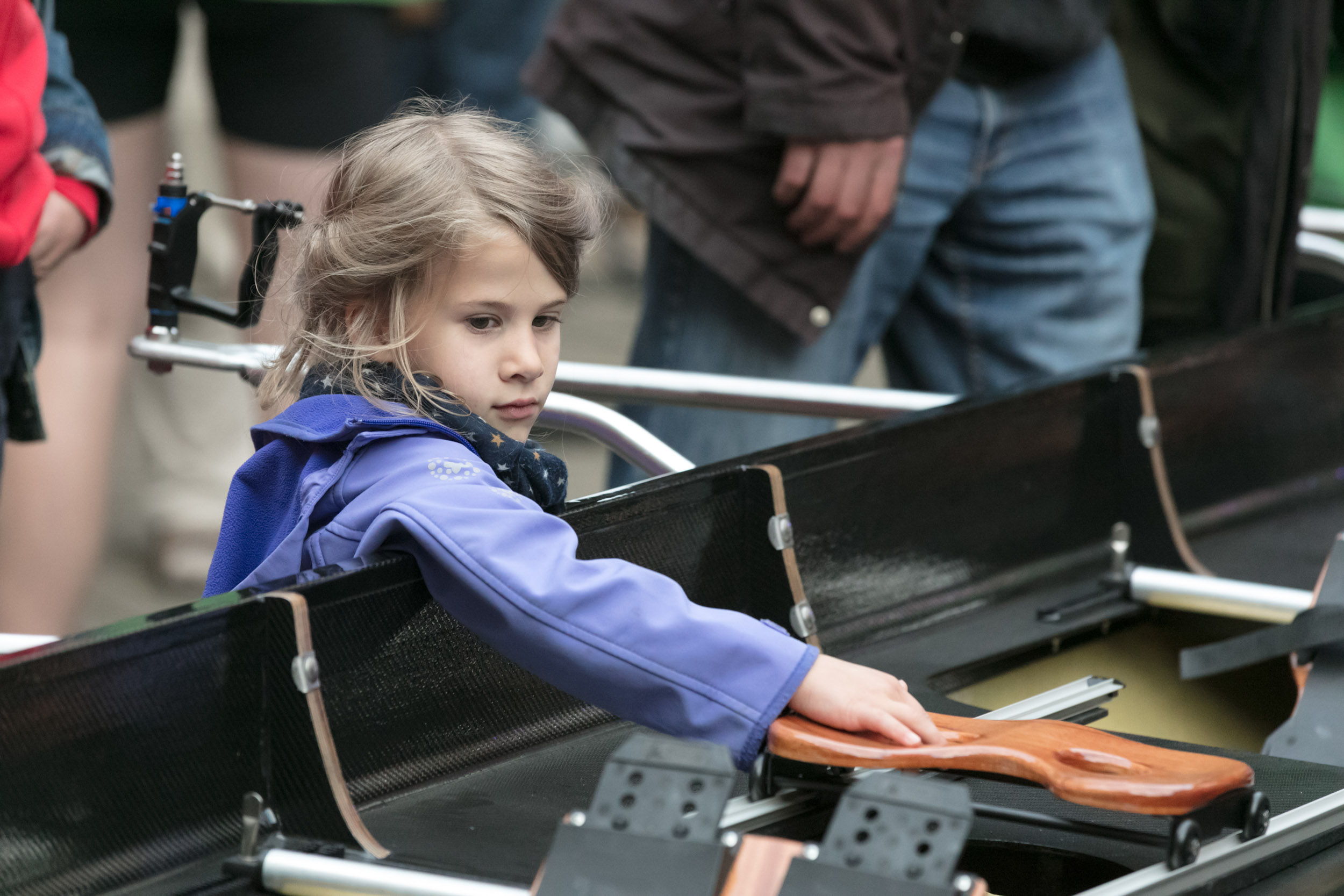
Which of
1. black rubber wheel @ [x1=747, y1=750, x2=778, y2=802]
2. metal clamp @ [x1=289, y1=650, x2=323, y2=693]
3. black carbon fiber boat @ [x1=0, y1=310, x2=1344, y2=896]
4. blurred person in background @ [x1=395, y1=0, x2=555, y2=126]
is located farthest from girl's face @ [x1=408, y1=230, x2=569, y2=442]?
blurred person in background @ [x1=395, y1=0, x2=555, y2=126]

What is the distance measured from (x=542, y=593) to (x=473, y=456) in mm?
154

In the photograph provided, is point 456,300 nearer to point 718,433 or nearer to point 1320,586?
point 1320,586

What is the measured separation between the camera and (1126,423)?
207cm

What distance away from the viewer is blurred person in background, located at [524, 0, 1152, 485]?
2.23 m

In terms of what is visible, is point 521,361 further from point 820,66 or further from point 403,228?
point 820,66

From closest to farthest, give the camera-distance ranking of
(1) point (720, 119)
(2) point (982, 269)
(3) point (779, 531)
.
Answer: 1. (3) point (779, 531)
2. (1) point (720, 119)
3. (2) point (982, 269)

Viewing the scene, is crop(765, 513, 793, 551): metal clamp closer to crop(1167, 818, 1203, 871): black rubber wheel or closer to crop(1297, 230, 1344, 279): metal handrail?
crop(1167, 818, 1203, 871): black rubber wheel

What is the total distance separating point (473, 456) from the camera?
1.30m

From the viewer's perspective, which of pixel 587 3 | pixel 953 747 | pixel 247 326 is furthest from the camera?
pixel 587 3

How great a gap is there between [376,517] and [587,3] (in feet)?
4.26

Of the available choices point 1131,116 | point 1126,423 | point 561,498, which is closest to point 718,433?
point 1126,423

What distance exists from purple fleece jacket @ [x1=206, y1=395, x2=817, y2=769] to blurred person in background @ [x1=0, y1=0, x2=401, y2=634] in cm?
90

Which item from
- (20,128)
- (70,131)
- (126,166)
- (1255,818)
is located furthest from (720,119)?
(1255,818)

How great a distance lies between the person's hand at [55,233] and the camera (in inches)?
72.1
